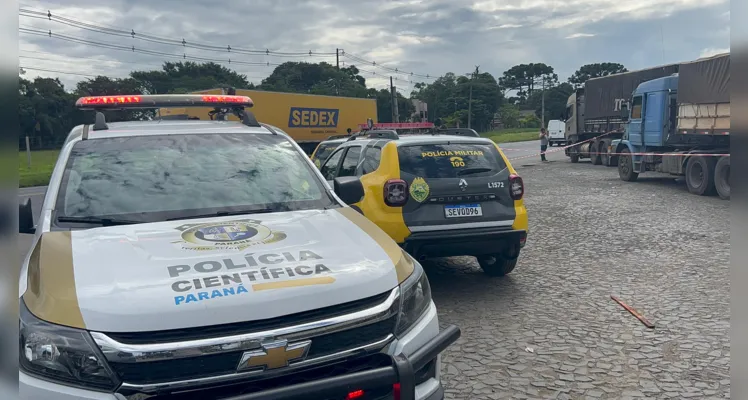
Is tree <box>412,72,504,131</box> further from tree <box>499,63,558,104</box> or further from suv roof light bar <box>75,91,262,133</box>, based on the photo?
suv roof light bar <box>75,91,262,133</box>

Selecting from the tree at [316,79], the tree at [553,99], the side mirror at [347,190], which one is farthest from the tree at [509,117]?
the side mirror at [347,190]

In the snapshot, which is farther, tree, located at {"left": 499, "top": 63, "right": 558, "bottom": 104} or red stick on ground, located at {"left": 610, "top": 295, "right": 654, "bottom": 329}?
tree, located at {"left": 499, "top": 63, "right": 558, "bottom": 104}

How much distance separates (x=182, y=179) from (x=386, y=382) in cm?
197

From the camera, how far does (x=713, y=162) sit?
1330 cm

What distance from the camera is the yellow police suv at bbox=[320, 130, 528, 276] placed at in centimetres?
585

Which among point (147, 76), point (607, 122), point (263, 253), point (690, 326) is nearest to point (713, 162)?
point (690, 326)

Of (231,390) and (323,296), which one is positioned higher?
(323,296)

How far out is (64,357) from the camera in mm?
2111

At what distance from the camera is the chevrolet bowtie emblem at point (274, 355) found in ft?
7.24

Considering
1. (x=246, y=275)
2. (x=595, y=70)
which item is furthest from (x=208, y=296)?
(x=595, y=70)

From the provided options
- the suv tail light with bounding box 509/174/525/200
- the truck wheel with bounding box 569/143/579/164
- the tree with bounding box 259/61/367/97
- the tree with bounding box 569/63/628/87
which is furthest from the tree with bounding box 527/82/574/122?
the suv tail light with bounding box 509/174/525/200

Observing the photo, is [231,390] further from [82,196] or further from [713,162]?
[713,162]

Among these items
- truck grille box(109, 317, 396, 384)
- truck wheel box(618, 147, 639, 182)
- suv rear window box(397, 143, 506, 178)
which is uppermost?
suv rear window box(397, 143, 506, 178)

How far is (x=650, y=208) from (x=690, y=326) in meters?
7.59
